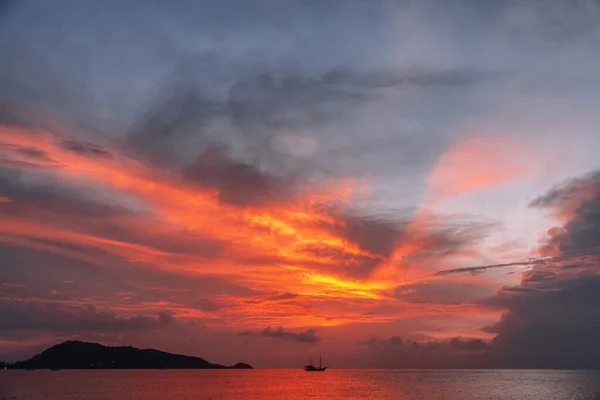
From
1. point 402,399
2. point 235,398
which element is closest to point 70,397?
point 235,398

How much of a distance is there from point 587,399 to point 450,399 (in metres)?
48.1

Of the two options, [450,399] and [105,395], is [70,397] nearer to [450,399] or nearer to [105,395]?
[105,395]

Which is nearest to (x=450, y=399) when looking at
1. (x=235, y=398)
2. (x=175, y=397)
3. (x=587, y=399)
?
(x=587, y=399)

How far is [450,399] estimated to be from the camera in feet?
627

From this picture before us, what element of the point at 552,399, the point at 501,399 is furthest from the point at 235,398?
the point at 552,399

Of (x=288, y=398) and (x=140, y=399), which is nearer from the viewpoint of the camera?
(x=140, y=399)

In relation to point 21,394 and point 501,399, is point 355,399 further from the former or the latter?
point 21,394

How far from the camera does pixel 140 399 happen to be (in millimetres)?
181125

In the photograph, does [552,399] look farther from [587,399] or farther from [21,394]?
[21,394]

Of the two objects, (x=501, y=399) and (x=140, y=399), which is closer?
(x=140, y=399)

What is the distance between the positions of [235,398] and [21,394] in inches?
3098

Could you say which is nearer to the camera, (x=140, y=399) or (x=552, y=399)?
(x=140, y=399)

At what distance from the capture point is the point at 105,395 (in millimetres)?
A: 196125

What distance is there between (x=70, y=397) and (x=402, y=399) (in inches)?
4692
